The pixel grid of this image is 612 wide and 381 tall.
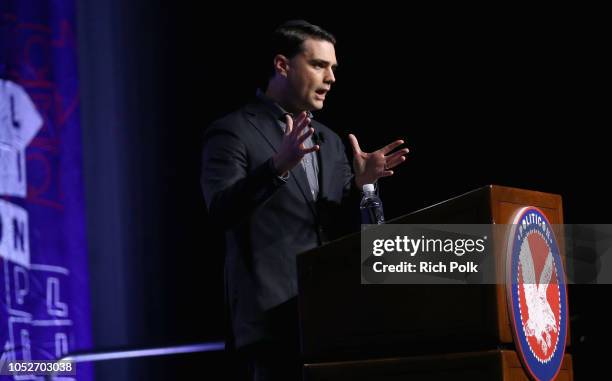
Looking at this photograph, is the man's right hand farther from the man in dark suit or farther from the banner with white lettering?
the banner with white lettering

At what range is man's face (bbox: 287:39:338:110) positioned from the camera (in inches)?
77.0

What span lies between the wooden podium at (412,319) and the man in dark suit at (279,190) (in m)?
0.22

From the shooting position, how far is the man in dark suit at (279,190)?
5.26 feet

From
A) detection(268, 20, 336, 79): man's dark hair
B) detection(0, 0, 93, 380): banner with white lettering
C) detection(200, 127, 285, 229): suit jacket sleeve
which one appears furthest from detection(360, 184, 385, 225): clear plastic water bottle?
detection(0, 0, 93, 380): banner with white lettering

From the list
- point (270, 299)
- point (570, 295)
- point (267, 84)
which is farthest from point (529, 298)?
point (570, 295)

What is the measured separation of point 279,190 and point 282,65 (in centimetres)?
43

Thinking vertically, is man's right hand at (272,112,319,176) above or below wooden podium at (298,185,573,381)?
above

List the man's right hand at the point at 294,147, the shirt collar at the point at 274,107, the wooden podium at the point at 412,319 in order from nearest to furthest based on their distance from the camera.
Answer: the wooden podium at the point at 412,319
the man's right hand at the point at 294,147
the shirt collar at the point at 274,107

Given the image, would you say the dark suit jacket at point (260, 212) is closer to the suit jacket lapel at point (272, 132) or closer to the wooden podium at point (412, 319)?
the suit jacket lapel at point (272, 132)

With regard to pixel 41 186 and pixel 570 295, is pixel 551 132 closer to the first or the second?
pixel 570 295

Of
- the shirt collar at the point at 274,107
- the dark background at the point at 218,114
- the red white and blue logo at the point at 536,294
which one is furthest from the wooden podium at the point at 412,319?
the dark background at the point at 218,114

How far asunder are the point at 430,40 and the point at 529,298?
2130 millimetres

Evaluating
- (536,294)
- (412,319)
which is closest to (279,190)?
(412,319)

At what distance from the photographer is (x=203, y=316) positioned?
10.8 feet
